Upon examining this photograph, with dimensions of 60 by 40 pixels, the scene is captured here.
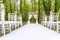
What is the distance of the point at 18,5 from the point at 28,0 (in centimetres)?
125

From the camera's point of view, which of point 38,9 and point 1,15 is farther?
point 38,9

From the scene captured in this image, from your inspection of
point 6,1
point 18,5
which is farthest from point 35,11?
point 6,1

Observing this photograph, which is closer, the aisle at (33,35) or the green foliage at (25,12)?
the aisle at (33,35)

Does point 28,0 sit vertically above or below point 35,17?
above

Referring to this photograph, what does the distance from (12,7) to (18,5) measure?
34.3 inches

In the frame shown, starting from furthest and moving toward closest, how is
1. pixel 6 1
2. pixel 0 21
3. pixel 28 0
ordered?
1. pixel 28 0
2. pixel 6 1
3. pixel 0 21

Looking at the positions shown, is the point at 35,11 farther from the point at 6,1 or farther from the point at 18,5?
the point at 6,1

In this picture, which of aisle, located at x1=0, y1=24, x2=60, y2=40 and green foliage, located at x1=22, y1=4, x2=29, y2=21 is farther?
green foliage, located at x1=22, y1=4, x2=29, y2=21

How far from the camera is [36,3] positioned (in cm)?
1134

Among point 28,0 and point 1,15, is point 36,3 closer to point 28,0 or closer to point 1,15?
point 28,0

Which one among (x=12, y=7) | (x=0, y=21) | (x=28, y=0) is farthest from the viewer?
(x=28, y=0)

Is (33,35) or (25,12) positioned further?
A: (25,12)

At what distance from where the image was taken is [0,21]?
11.4 feet

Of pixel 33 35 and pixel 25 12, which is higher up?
pixel 25 12
